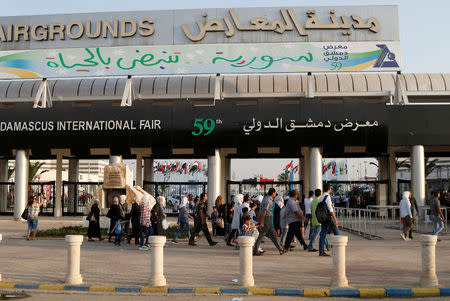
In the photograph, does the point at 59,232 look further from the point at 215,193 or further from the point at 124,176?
the point at 215,193

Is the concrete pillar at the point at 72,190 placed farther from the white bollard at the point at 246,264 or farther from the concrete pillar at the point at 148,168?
the white bollard at the point at 246,264

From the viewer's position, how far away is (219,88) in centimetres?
2920

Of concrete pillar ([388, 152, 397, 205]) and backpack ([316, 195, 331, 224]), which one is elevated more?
concrete pillar ([388, 152, 397, 205])

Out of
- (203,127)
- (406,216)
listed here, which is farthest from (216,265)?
(203,127)

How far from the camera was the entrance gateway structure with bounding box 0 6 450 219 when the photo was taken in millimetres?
27397

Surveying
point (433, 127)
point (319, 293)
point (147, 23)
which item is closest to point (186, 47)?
point (147, 23)

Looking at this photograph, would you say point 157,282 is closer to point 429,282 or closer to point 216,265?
point 216,265

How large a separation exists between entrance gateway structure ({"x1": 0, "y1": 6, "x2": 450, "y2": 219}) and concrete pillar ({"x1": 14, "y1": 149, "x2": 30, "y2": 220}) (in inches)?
2.3

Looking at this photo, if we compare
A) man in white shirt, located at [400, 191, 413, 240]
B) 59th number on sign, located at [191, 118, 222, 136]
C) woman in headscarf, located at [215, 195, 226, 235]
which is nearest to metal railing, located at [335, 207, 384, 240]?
man in white shirt, located at [400, 191, 413, 240]

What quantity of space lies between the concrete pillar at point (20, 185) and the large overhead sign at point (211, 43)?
517cm

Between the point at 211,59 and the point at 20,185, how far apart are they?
12891 mm

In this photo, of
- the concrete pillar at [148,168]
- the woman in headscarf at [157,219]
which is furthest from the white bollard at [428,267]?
the concrete pillar at [148,168]

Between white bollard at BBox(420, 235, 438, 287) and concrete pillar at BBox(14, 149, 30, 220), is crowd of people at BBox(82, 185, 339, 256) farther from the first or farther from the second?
concrete pillar at BBox(14, 149, 30, 220)

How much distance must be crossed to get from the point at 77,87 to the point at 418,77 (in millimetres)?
21789
